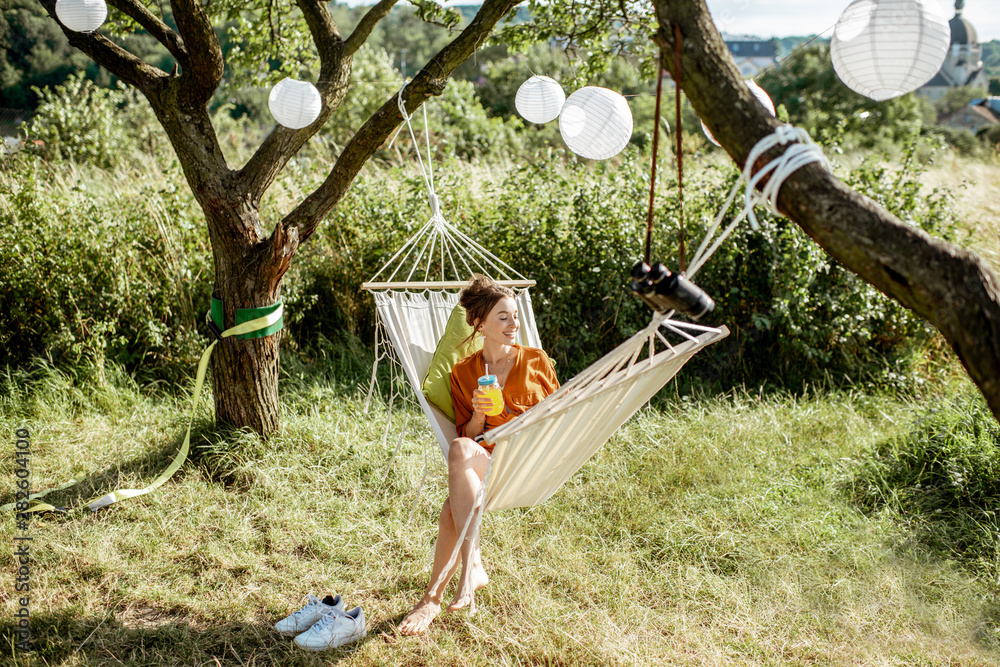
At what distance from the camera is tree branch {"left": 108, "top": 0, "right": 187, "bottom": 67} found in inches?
96.4

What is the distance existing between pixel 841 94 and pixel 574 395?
65.7 ft

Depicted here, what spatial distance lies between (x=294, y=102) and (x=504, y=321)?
93cm

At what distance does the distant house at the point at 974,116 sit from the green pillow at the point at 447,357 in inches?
1165

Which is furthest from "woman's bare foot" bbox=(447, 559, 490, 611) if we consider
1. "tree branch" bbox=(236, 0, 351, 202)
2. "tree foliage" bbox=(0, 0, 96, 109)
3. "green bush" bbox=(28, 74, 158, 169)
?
"tree foliage" bbox=(0, 0, 96, 109)

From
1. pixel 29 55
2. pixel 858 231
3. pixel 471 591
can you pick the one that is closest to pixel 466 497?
pixel 471 591

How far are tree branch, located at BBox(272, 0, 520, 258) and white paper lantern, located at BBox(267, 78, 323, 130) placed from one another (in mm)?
275

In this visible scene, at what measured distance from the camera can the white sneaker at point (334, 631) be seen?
74.3 inches

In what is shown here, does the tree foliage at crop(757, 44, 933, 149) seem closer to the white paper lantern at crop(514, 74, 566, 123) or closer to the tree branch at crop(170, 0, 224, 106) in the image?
the white paper lantern at crop(514, 74, 566, 123)

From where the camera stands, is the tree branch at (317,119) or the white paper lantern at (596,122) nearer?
the white paper lantern at (596,122)

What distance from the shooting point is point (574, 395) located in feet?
5.49

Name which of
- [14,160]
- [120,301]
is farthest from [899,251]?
[14,160]

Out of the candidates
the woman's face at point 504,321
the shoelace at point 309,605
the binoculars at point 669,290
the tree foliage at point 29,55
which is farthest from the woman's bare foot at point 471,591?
the tree foliage at point 29,55

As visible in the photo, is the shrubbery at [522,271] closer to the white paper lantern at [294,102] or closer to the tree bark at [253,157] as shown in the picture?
the tree bark at [253,157]

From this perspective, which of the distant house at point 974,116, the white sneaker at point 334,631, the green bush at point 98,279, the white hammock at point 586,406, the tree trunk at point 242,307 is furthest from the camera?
the distant house at point 974,116
